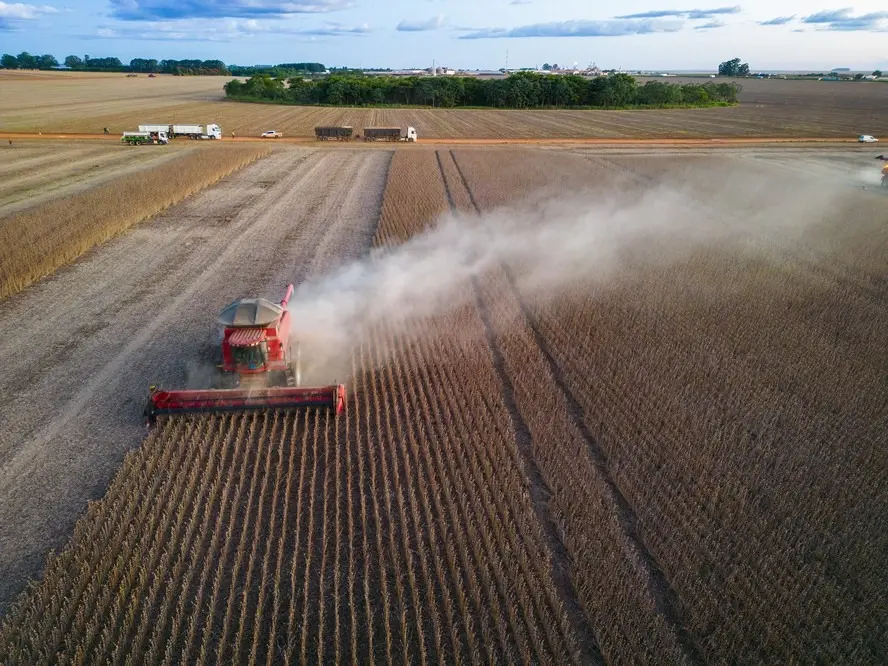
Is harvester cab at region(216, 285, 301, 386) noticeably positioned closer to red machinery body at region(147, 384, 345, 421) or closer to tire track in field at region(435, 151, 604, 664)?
red machinery body at region(147, 384, 345, 421)

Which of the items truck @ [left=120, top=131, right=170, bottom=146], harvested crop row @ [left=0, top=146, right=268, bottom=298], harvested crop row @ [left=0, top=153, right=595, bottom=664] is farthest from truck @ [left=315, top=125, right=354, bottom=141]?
harvested crop row @ [left=0, top=153, right=595, bottom=664]

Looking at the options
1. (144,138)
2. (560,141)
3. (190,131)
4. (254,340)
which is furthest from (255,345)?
(560,141)

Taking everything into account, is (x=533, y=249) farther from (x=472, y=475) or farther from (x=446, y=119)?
(x=446, y=119)

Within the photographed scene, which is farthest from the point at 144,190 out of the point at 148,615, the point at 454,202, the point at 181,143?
the point at 148,615

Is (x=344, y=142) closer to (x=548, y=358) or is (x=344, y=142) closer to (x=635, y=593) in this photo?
(x=548, y=358)

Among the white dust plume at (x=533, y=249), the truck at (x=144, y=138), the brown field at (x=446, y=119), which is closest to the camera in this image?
the white dust plume at (x=533, y=249)

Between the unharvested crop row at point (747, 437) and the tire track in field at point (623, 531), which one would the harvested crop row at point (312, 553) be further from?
the unharvested crop row at point (747, 437)

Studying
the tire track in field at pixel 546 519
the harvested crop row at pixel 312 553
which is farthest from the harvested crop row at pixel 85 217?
the tire track in field at pixel 546 519
